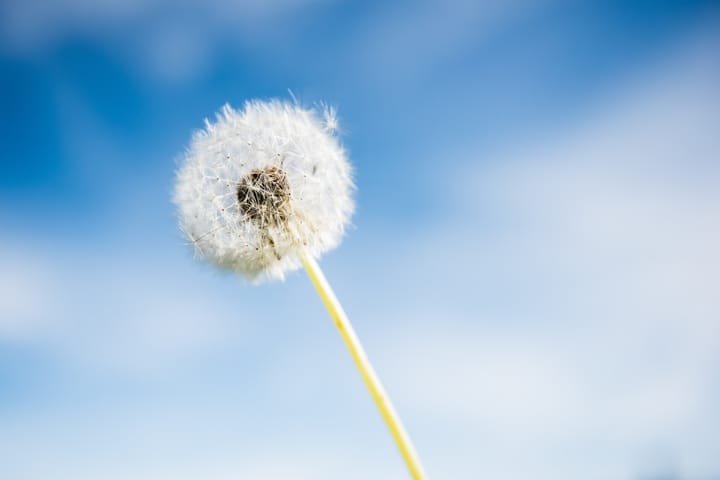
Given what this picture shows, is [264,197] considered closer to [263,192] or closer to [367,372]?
[263,192]

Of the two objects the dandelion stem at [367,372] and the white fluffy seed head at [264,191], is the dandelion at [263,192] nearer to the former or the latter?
the white fluffy seed head at [264,191]

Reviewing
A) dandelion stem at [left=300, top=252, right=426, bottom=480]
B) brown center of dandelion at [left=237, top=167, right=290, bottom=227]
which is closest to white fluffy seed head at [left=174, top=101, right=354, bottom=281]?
brown center of dandelion at [left=237, top=167, right=290, bottom=227]

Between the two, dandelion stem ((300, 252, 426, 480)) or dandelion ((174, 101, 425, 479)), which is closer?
dandelion stem ((300, 252, 426, 480))

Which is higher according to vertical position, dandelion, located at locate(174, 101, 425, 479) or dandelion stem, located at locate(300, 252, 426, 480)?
dandelion, located at locate(174, 101, 425, 479)

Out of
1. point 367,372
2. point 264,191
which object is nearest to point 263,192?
point 264,191

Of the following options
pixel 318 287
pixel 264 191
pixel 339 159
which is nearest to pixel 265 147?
pixel 264 191

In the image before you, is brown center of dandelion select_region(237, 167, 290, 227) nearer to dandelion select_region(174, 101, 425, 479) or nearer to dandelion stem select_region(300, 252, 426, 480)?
dandelion select_region(174, 101, 425, 479)
